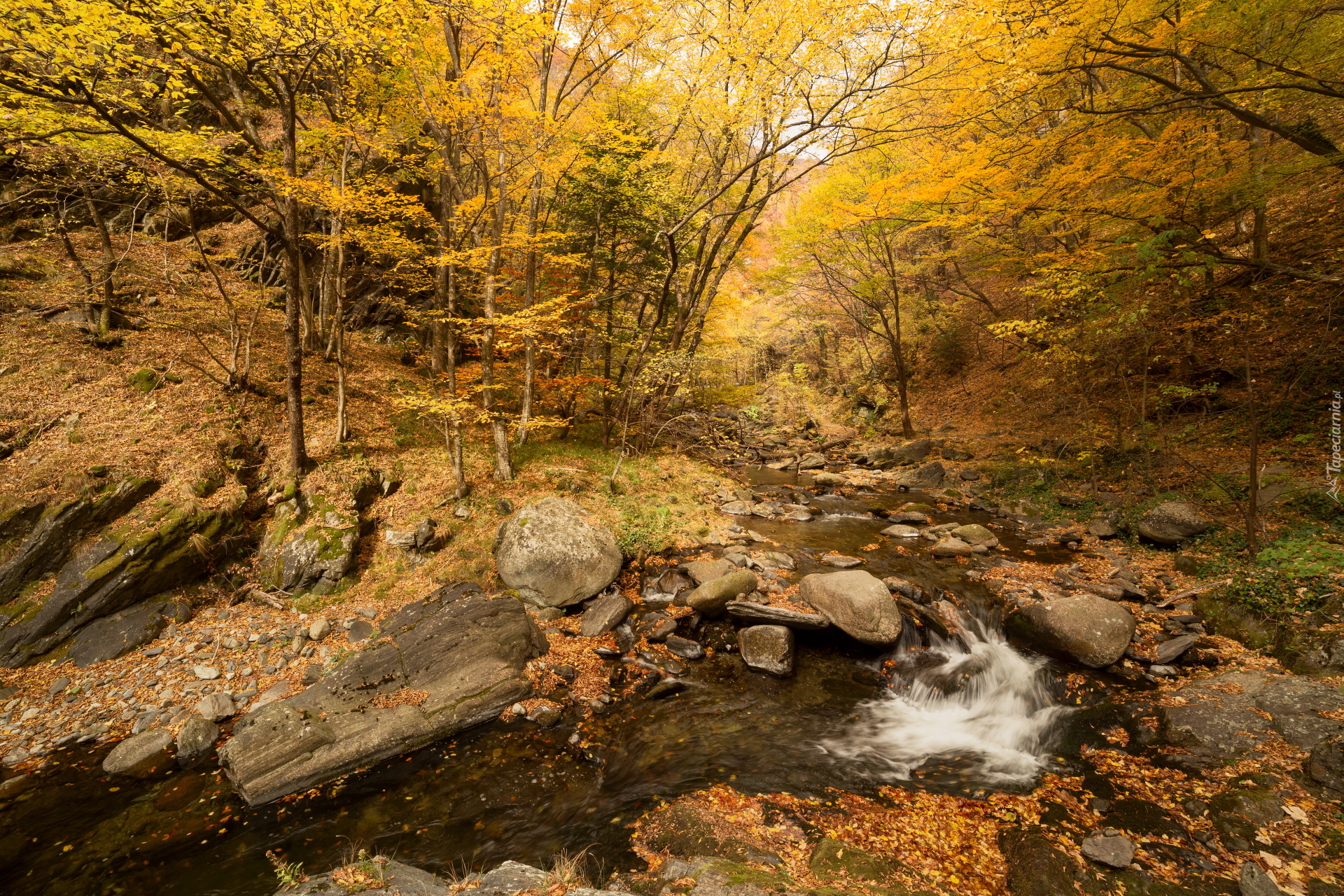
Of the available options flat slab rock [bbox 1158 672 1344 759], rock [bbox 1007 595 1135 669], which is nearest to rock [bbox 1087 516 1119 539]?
rock [bbox 1007 595 1135 669]

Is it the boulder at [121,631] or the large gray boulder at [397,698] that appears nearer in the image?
the large gray boulder at [397,698]

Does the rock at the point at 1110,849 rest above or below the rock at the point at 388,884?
below

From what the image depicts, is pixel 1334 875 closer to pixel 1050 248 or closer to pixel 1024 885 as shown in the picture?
pixel 1024 885

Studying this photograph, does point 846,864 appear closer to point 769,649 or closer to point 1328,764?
point 769,649

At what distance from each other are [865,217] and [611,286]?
28.3 feet

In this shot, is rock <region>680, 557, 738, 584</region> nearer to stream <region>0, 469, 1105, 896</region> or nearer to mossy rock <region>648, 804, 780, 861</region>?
stream <region>0, 469, 1105, 896</region>

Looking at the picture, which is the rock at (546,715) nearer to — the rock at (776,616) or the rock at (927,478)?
the rock at (776,616)

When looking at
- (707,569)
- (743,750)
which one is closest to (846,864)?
(743,750)

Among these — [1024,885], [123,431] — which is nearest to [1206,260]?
[1024,885]

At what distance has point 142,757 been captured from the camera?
5.84 metres

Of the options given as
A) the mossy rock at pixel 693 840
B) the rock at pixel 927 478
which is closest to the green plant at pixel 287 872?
the mossy rock at pixel 693 840

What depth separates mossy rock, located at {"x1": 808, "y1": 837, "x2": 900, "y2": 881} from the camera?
154 inches

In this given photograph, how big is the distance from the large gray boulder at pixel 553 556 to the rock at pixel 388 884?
5.33 m

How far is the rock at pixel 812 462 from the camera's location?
68.5ft
